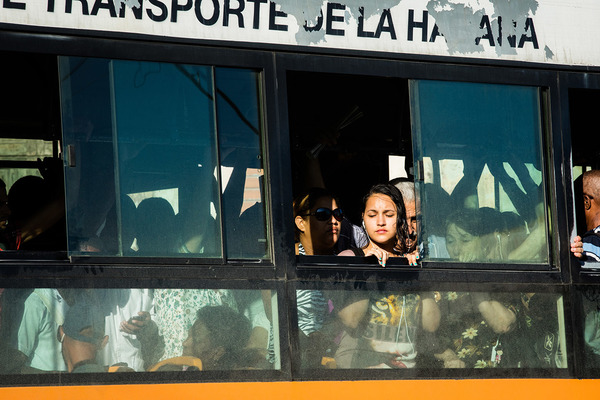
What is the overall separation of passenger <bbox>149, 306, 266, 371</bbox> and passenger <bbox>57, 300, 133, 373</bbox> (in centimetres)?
27

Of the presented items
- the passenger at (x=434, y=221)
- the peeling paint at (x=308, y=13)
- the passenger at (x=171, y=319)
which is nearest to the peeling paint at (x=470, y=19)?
the peeling paint at (x=308, y=13)

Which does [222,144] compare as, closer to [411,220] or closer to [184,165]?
[184,165]

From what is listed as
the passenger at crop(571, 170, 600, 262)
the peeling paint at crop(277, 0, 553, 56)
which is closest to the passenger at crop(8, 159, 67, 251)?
the peeling paint at crop(277, 0, 553, 56)

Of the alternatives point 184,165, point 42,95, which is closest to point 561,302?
point 184,165

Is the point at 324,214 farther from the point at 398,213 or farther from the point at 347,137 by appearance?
the point at 347,137

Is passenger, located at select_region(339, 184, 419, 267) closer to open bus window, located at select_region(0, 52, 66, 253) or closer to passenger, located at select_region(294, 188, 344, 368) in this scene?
passenger, located at select_region(294, 188, 344, 368)

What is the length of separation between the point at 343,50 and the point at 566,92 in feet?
4.05

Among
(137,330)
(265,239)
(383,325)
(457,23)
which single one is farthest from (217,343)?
(457,23)

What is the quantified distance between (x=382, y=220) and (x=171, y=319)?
140cm

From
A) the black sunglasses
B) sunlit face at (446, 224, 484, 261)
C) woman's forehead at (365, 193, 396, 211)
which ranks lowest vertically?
sunlit face at (446, 224, 484, 261)

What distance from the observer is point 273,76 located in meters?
4.70

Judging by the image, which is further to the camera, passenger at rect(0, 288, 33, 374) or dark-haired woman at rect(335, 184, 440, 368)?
dark-haired woman at rect(335, 184, 440, 368)

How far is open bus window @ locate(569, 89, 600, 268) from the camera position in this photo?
208 inches

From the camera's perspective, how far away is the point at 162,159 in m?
4.50
